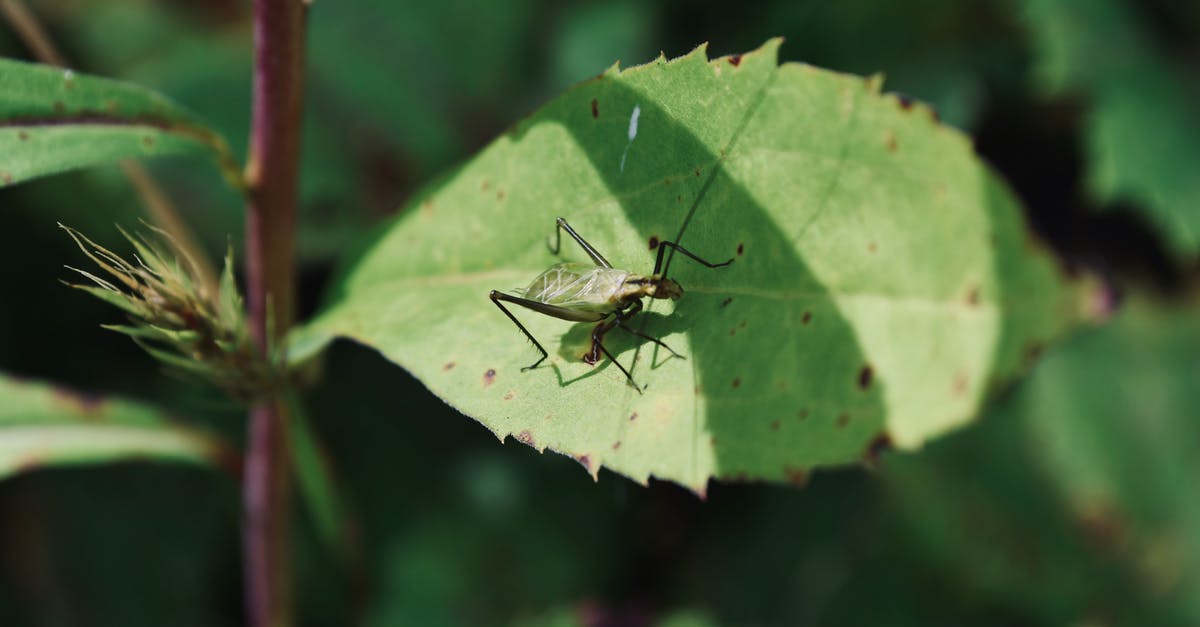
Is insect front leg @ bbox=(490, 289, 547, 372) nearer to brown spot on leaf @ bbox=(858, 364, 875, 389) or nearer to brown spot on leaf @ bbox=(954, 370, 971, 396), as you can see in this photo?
brown spot on leaf @ bbox=(858, 364, 875, 389)

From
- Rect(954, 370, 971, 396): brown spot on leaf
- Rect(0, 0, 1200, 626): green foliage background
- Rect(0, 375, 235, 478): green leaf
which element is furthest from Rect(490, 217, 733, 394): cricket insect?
Rect(0, 0, 1200, 626): green foliage background

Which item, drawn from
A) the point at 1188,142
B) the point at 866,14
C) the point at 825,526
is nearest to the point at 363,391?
the point at 825,526

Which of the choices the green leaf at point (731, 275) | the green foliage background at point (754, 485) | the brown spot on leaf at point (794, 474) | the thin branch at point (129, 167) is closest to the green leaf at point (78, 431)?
the thin branch at point (129, 167)

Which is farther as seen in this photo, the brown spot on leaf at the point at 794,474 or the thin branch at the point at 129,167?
the thin branch at the point at 129,167

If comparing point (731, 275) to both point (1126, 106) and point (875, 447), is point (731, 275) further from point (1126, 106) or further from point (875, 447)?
point (1126, 106)

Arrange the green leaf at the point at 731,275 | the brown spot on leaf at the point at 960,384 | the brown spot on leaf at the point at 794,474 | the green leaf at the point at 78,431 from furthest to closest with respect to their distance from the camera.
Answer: the green leaf at the point at 78,431 → the brown spot on leaf at the point at 960,384 → the brown spot on leaf at the point at 794,474 → the green leaf at the point at 731,275

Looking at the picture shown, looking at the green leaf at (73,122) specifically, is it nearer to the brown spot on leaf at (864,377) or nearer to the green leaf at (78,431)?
the green leaf at (78,431)
